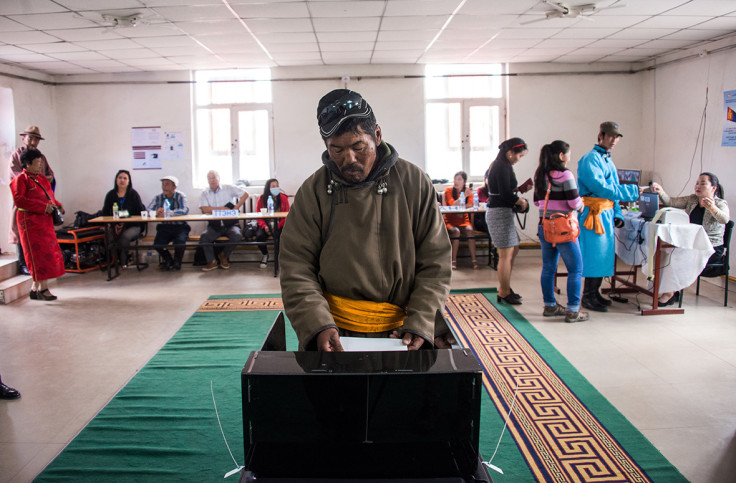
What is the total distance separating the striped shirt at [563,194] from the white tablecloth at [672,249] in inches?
35.0

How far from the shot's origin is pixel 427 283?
1474mm

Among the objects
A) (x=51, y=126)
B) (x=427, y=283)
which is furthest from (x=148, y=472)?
(x=51, y=126)

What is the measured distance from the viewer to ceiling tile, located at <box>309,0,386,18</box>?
4.59 metres

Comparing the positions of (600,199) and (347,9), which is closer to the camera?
(600,199)

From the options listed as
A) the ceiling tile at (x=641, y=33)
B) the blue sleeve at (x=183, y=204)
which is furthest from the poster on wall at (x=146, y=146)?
the ceiling tile at (x=641, y=33)

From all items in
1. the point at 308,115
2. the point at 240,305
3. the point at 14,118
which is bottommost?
the point at 240,305

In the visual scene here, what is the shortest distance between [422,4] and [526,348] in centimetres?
322

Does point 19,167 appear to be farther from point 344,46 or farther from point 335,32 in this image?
point 344,46

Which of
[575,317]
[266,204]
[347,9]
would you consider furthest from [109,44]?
[575,317]

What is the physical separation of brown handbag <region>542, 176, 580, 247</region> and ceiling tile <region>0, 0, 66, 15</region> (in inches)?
178

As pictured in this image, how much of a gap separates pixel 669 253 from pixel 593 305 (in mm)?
780

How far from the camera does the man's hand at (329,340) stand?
1.34 m

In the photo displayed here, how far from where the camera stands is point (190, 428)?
2578 mm

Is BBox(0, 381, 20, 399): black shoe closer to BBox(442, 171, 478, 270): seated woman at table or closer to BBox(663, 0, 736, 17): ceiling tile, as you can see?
BBox(442, 171, 478, 270): seated woman at table
